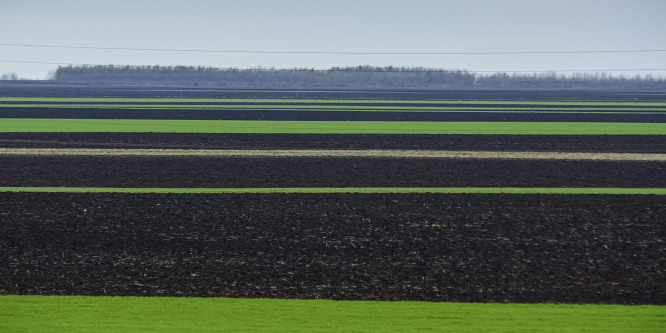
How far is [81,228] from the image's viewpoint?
12.1m

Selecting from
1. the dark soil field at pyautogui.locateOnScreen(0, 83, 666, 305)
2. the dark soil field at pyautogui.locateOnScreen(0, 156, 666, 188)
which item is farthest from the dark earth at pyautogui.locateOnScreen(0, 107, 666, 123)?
the dark soil field at pyautogui.locateOnScreen(0, 83, 666, 305)

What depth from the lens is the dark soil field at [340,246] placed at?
9023mm

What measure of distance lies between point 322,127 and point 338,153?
391 inches

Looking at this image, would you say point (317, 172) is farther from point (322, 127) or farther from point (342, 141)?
point (322, 127)

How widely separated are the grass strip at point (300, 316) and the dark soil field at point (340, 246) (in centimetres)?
31

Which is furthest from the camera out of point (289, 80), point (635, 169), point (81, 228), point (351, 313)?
point (289, 80)

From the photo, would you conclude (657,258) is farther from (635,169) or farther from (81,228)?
(635,169)

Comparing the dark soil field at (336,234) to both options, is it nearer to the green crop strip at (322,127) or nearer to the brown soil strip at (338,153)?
the brown soil strip at (338,153)

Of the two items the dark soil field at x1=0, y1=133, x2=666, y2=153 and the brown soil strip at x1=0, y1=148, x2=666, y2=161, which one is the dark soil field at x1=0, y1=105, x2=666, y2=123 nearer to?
the dark soil field at x1=0, y1=133, x2=666, y2=153

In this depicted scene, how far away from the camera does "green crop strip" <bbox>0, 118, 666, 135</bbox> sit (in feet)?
98.5

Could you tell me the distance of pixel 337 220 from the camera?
12766mm

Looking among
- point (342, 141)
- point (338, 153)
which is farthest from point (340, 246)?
point (342, 141)

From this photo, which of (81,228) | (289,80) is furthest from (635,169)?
(289,80)

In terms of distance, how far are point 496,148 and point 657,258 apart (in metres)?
13.7
